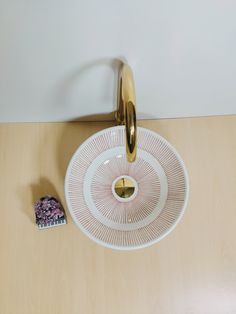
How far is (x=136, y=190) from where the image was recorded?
897 millimetres

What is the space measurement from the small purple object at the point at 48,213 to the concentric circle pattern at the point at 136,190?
70mm

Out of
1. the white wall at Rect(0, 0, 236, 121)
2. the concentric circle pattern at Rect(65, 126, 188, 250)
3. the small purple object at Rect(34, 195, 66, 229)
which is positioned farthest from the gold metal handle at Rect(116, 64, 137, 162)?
the small purple object at Rect(34, 195, 66, 229)

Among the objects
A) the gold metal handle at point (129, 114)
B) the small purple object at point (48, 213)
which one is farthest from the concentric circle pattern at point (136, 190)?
the gold metal handle at point (129, 114)

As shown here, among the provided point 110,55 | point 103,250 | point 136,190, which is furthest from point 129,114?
point 103,250

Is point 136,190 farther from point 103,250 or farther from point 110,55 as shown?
point 110,55

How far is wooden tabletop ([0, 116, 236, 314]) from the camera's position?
0.90 m

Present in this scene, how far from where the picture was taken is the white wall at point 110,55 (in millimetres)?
600

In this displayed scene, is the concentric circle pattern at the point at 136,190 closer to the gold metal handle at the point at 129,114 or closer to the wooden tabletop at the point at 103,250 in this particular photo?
the wooden tabletop at the point at 103,250

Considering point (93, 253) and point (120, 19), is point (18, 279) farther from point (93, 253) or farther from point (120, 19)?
point (120, 19)

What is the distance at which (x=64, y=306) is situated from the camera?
2.91 feet

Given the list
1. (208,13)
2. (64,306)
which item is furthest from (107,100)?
(64,306)

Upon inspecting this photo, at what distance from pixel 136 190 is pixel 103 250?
0.20 metres

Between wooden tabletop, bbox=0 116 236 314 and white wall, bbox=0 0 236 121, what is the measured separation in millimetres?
99

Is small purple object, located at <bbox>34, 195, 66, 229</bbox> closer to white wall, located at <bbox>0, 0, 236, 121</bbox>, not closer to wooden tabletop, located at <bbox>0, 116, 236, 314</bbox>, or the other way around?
wooden tabletop, located at <bbox>0, 116, 236, 314</bbox>
